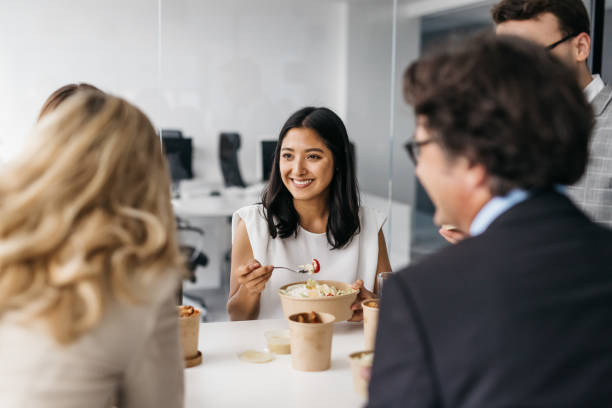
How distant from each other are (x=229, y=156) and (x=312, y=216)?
1.59 m

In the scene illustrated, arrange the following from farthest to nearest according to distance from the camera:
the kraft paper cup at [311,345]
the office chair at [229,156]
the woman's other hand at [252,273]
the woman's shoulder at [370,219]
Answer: the office chair at [229,156]
the woman's shoulder at [370,219]
the woman's other hand at [252,273]
the kraft paper cup at [311,345]

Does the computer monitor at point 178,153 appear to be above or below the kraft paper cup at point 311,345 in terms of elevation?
above

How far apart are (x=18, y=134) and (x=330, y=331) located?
2666mm

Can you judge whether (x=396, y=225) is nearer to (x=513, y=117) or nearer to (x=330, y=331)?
(x=330, y=331)

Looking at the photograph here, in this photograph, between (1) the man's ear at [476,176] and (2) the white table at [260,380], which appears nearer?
(1) the man's ear at [476,176]

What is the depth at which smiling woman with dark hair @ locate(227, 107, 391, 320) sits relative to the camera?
6.73 ft

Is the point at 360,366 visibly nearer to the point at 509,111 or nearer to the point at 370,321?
the point at 370,321

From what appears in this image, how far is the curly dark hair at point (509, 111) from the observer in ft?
2.49

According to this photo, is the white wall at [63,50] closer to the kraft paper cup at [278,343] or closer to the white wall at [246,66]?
the white wall at [246,66]

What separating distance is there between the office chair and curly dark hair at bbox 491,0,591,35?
6.86ft

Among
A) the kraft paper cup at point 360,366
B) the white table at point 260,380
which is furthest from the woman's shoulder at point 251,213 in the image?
the kraft paper cup at point 360,366

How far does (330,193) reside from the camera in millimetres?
2160

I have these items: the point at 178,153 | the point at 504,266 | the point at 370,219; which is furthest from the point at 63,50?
the point at 504,266

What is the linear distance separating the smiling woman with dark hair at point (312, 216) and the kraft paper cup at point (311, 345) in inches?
27.5
